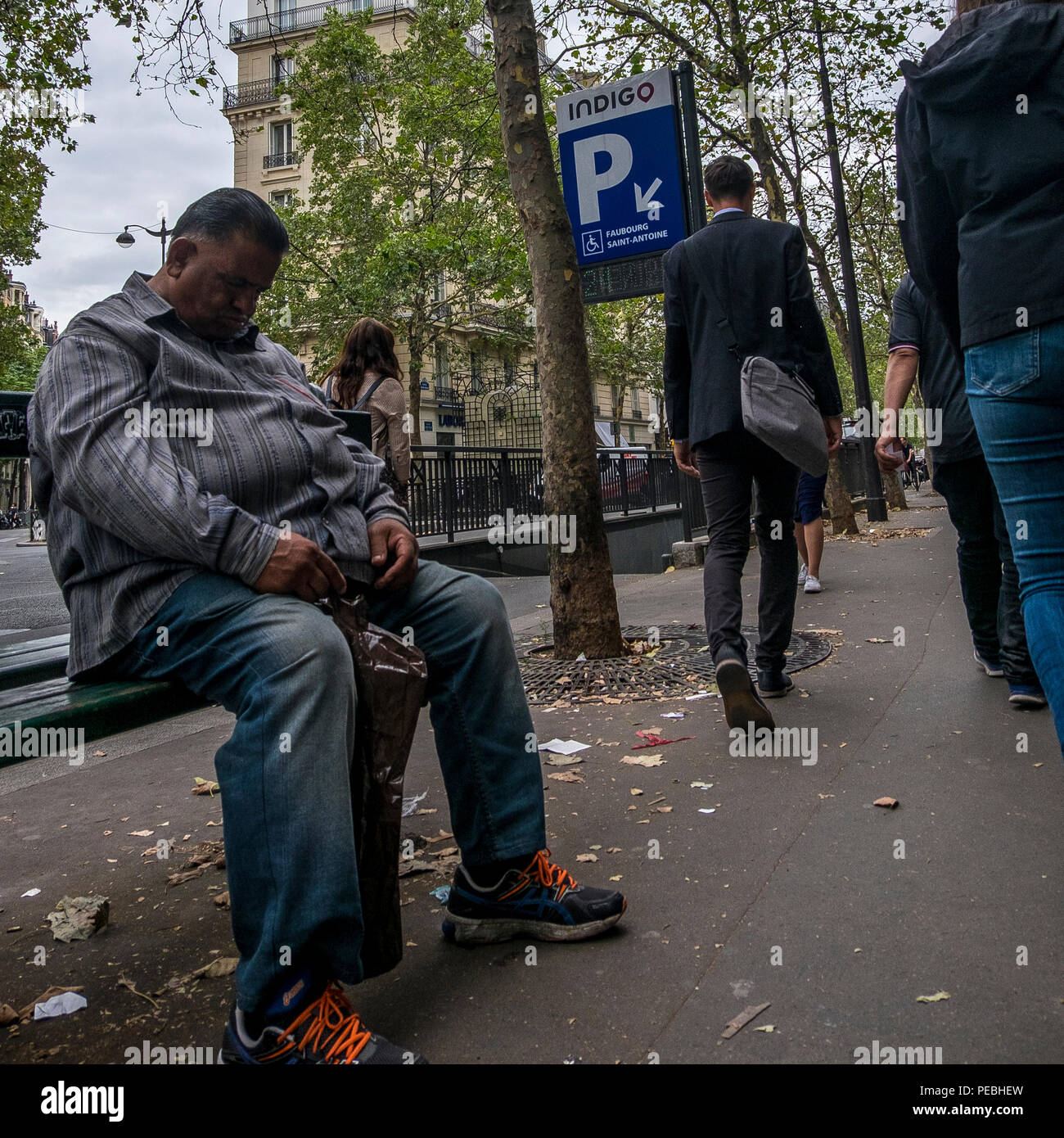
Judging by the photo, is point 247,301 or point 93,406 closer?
point 93,406

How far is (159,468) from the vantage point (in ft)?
7.04

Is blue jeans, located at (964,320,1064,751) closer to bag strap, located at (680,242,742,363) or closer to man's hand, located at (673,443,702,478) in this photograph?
bag strap, located at (680,242,742,363)

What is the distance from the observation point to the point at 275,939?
1.83 metres

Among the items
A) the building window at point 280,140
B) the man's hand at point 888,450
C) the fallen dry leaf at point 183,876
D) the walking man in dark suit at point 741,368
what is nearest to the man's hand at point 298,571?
the fallen dry leaf at point 183,876

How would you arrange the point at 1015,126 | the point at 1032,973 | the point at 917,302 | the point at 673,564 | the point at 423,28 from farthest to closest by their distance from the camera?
the point at 423,28
the point at 673,564
the point at 917,302
the point at 1015,126
the point at 1032,973

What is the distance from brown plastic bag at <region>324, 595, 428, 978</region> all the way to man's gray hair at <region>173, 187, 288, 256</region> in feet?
3.04

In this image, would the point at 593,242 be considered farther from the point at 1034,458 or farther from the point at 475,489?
the point at 475,489

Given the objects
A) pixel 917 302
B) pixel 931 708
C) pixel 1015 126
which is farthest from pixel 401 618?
pixel 917 302

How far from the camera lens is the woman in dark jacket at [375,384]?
738 centimetres

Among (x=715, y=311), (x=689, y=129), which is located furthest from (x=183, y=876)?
(x=689, y=129)

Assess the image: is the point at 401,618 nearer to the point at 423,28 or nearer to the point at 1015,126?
the point at 1015,126

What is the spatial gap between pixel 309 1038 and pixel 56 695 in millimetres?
941

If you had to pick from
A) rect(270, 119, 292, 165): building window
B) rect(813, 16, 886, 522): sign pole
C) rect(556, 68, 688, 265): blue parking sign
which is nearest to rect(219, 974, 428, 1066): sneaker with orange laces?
rect(556, 68, 688, 265): blue parking sign

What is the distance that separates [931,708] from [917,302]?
1.83 meters
